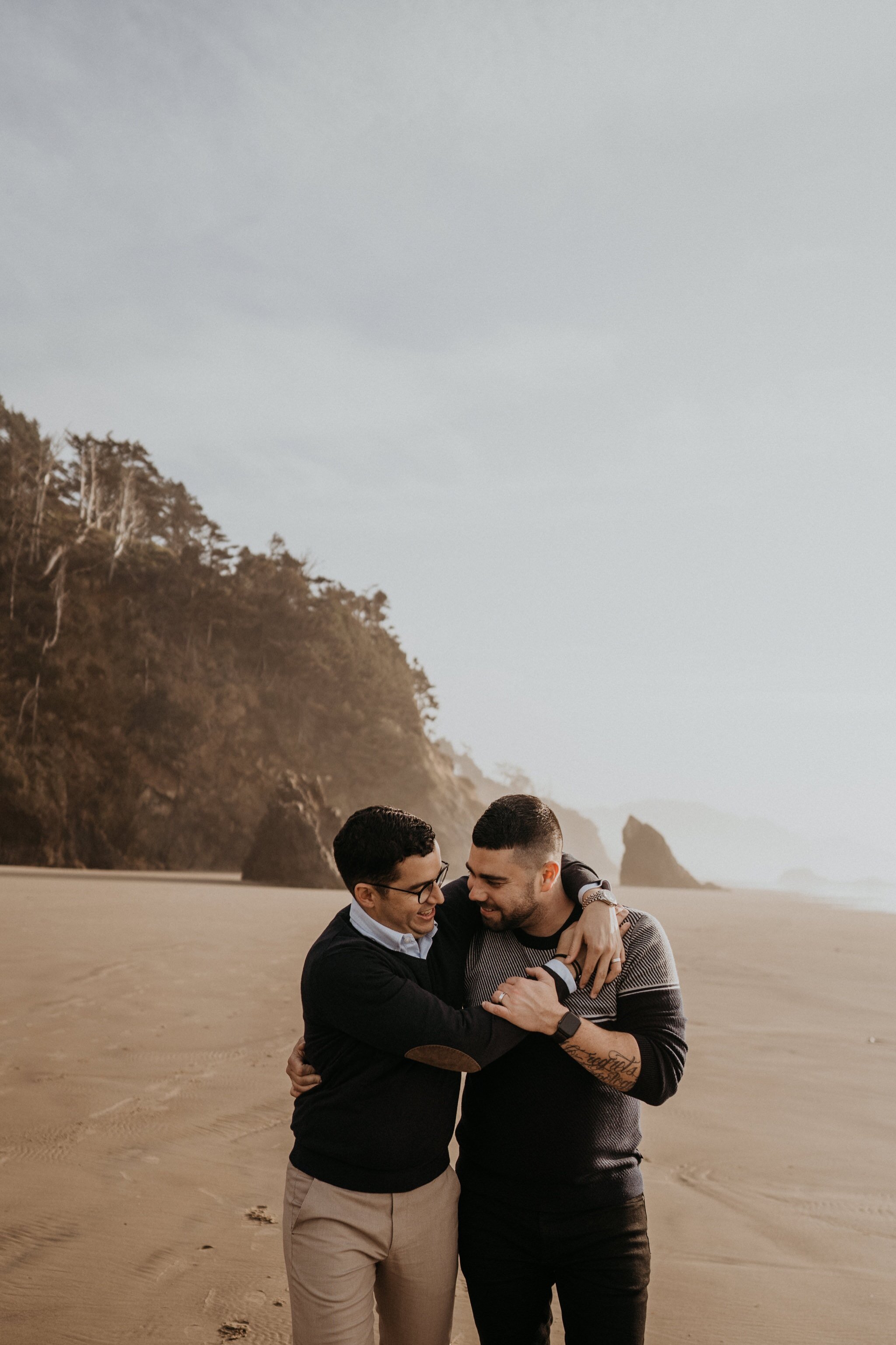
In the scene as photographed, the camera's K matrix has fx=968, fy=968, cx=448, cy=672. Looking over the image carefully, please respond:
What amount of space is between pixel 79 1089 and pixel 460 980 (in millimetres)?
3920

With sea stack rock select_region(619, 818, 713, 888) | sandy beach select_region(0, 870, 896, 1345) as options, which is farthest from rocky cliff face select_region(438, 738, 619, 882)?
sandy beach select_region(0, 870, 896, 1345)

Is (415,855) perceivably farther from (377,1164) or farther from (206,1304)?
(206,1304)

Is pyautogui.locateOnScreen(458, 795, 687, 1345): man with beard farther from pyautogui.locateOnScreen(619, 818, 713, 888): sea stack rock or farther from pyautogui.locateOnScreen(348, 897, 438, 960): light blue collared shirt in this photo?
pyautogui.locateOnScreen(619, 818, 713, 888): sea stack rock

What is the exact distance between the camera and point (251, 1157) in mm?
4672

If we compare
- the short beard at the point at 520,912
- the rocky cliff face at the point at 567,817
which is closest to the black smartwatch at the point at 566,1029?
the short beard at the point at 520,912

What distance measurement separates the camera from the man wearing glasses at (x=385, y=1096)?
224 centimetres

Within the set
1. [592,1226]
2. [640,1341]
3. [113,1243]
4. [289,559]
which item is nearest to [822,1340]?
[640,1341]

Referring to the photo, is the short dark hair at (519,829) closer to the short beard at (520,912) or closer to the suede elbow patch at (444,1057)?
the short beard at (520,912)

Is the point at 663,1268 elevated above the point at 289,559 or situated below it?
below

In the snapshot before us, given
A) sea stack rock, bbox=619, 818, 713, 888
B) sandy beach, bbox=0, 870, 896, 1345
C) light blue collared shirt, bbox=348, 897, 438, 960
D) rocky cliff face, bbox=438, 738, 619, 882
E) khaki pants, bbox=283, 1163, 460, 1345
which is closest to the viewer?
khaki pants, bbox=283, 1163, 460, 1345

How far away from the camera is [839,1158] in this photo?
16.1 feet

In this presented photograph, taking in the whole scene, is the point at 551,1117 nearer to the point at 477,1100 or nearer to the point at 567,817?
the point at 477,1100

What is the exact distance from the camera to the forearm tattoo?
227 centimetres

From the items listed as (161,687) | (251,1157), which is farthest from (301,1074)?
(161,687)
